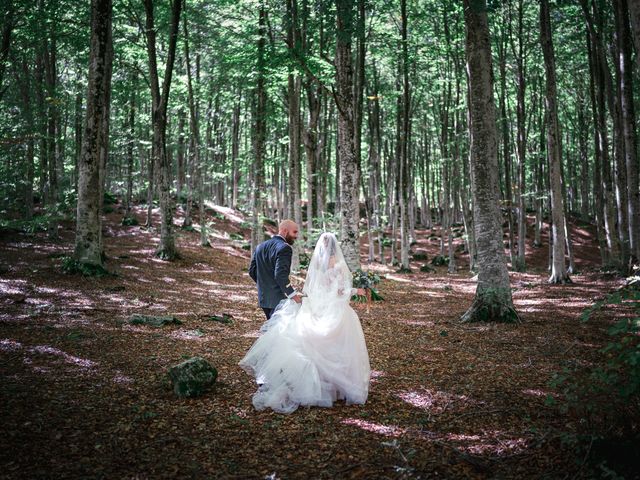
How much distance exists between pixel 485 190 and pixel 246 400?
702 cm

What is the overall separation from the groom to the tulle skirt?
0.47 m

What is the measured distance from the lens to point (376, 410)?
16.2 ft

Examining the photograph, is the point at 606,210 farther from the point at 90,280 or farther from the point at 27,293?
the point at 27,293

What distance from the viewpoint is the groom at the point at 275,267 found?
5734mm

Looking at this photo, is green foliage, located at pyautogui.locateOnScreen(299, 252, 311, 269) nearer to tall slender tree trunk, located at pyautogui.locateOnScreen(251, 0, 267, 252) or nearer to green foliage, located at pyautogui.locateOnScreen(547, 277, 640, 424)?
tall slender tree trunk, located at pyautogui.locateOnScreen(251, 0, 267, 252)

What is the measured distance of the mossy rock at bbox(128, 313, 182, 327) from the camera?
8492mm

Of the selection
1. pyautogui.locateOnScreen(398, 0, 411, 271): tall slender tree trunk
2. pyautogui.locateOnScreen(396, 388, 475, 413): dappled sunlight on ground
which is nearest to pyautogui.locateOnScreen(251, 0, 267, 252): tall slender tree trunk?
pyautogui.locateOnScreen(398, 0, 411, 271): tall slender tree trunk

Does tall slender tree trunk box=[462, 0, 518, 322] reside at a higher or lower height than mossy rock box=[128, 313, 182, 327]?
higher

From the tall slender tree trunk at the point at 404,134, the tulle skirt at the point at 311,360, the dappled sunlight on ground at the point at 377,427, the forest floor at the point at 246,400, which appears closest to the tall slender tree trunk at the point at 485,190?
the forest floor at the point at 246,400

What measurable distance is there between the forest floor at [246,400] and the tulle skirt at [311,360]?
20cm

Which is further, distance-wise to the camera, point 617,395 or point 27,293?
point 27,293

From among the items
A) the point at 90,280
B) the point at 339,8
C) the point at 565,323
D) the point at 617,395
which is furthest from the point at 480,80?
the point at 90,280

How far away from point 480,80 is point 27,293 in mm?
11730

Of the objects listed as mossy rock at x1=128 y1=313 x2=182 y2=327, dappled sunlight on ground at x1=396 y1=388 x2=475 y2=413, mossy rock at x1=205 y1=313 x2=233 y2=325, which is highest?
mossy rock at x1=128 y1=313 x2=182 y2=327
